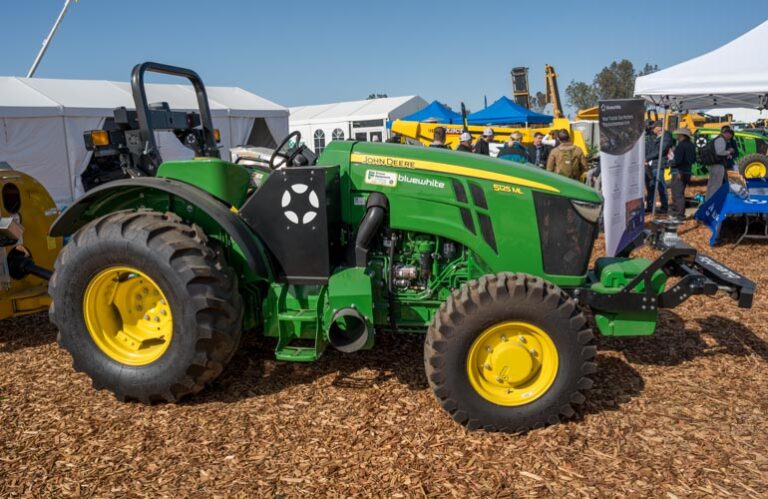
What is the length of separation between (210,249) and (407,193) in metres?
1.26

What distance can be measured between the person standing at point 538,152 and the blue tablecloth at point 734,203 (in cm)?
494

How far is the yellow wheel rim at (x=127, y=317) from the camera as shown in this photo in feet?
12.4

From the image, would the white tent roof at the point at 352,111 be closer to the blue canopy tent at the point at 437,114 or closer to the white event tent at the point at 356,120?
the white event tent at the point at 356,120

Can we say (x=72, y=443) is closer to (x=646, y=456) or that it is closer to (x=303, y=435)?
(x=303, y=435)

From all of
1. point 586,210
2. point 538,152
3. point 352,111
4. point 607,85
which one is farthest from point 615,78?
point 586,210

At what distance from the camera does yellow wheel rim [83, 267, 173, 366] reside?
12.4 feet

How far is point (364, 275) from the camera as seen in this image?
12.2ft

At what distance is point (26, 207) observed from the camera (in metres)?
5.33

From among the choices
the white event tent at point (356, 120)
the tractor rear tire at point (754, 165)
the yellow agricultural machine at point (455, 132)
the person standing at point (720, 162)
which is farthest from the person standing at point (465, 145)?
the white event tent at point (356, 120)

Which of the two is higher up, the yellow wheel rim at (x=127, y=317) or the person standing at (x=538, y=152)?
the person standing at (x=538, y=152)

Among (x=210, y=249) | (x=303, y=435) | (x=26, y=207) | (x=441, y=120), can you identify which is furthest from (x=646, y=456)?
(x=441, y=120)

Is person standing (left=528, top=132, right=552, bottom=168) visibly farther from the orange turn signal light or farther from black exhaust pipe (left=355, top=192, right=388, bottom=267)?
the orange turn signal light

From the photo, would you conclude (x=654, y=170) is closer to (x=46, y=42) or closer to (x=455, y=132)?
(x=455, y=132)

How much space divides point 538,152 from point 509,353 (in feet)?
35.6
